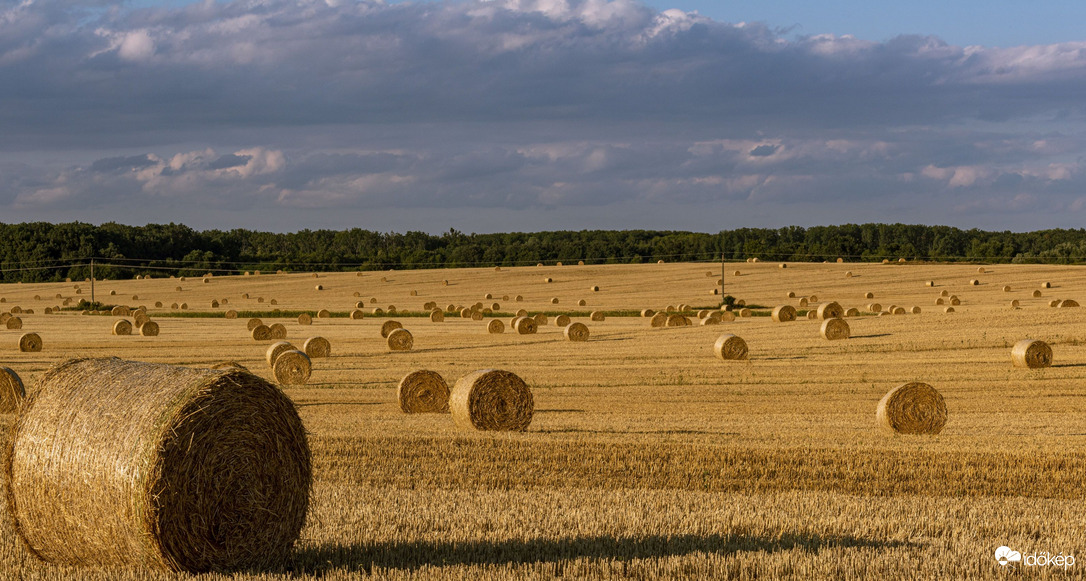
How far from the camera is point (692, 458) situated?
12984 mm

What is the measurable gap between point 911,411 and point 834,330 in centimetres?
1734

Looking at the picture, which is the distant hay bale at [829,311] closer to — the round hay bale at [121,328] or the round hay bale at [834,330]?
the round hay bale at [834,330]

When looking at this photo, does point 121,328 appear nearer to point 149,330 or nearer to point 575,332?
point 149,330

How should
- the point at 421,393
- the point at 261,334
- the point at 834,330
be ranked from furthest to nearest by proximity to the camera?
the point at 261,334 → the point at 834,330 → the point at 421,393

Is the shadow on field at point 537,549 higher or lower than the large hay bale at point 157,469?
lower

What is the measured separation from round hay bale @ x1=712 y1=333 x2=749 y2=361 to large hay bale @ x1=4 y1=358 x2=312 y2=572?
2342 cm

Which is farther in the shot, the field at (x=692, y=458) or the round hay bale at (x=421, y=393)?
the round hay bale at (x=421, y=393)

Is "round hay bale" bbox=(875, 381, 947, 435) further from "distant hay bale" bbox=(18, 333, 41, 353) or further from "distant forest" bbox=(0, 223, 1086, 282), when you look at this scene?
"distant forest" bbox=(0, 223, 1086, 282)

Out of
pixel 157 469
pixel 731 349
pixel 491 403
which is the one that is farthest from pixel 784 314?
pixel 157 469

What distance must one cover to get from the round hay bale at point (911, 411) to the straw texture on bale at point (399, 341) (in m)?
21.2

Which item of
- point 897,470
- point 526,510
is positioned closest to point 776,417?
point 897,470

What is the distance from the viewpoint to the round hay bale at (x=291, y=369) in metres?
24.9

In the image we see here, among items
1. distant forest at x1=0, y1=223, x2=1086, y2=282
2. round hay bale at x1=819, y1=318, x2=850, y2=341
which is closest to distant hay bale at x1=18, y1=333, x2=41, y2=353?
round hay bale at x1=819, y1=318, x2=850, y2=341

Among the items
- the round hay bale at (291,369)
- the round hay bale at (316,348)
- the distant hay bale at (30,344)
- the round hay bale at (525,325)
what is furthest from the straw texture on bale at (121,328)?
the round hay bale at (291,369)
